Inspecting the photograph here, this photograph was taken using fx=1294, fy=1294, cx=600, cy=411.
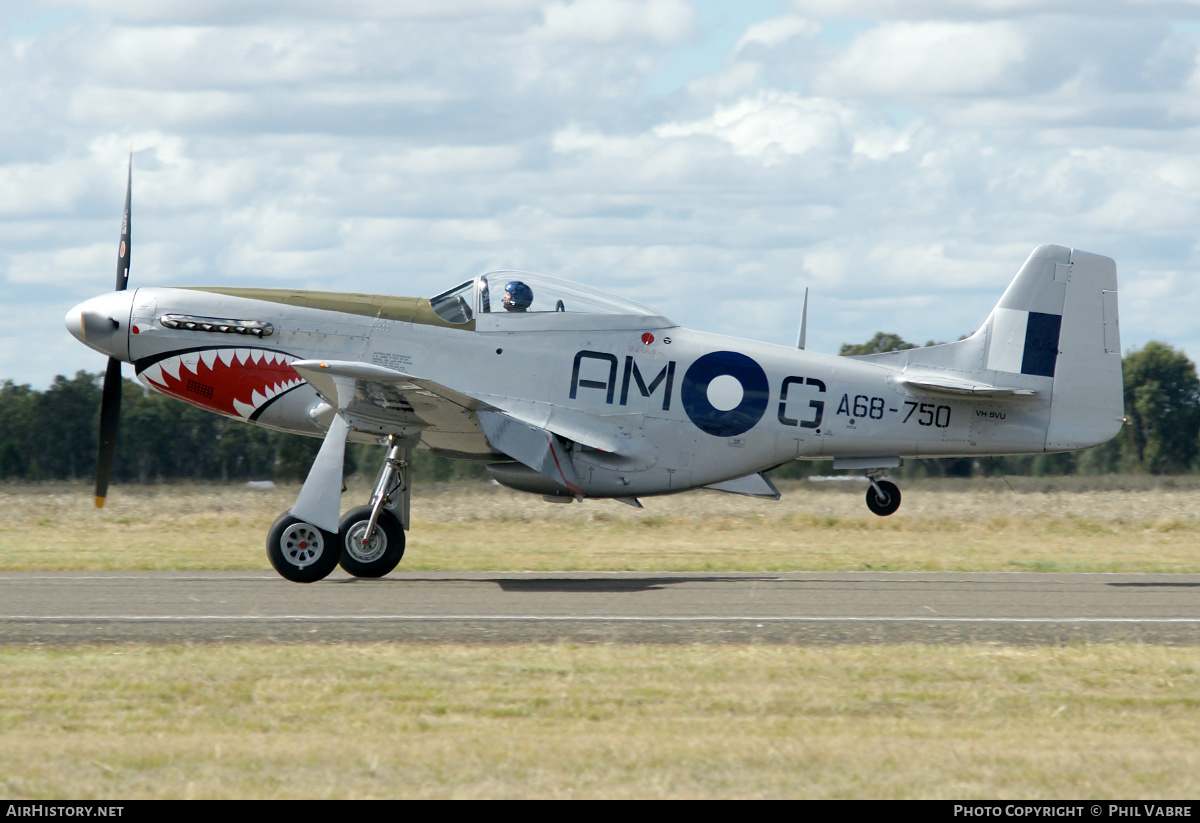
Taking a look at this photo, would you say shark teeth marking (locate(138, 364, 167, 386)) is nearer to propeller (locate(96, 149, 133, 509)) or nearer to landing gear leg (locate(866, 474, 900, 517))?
propeller (locate(96, 149, 133, 509))

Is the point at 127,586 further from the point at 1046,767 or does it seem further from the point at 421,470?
the point at 421,470

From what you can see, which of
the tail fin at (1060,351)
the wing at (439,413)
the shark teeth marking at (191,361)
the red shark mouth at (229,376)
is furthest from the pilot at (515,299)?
the tail fin at (1060,351)

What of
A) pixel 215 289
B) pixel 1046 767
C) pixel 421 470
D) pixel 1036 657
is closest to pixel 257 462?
pixel 421 470

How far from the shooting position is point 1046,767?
237 inches

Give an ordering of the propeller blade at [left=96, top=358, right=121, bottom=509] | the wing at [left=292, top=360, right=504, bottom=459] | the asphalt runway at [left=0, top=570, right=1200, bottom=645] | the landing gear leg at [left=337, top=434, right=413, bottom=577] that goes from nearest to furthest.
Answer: the asphalt runway at [left=0, top=570, right=1200, bottom=645], the wing at [left=292, top=360, right=504, bottom=459], the landing gear leg at [left=337, top=434, right=413, bottom=577], the propeller blade at [left=96, top=358, right=121, bottom=509]

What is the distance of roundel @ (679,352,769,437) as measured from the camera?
14.2 metres

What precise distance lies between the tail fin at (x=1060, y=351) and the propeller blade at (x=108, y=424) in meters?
8.65

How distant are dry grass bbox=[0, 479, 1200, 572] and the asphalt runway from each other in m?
1.55

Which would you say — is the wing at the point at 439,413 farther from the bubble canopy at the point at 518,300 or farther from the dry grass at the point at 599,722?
the dry grass at the point at 599,722

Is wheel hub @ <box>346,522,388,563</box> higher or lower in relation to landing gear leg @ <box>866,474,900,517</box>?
lower

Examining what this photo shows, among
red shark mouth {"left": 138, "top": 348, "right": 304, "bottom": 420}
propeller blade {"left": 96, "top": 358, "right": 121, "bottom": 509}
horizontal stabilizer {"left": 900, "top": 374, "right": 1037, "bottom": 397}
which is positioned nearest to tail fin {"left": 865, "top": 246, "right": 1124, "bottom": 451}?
Answer: horizontal stabilizer {"left": 900, "top": 374, "right": 1037, "bottom": 397}

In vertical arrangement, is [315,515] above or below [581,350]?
below

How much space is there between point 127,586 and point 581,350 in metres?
5.23

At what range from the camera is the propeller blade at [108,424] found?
1462 cm
